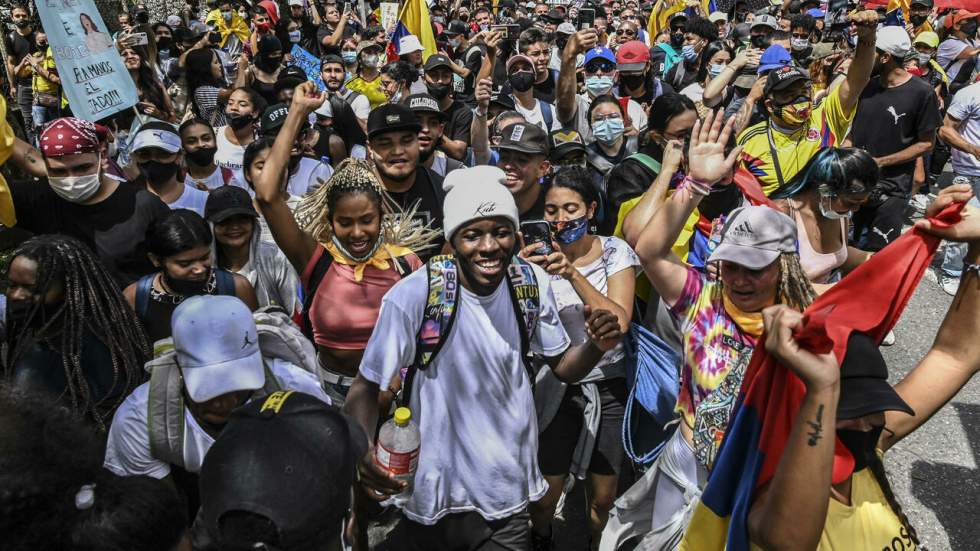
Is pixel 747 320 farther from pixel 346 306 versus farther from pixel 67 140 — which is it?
pixel 67 140

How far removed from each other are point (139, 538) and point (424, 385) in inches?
43.5

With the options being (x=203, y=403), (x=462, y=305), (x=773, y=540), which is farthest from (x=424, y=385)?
(x=773, y=540)

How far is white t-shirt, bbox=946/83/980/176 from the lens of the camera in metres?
6.54

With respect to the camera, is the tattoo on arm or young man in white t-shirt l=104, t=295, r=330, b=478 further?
young man in white t-shirt l=104, t=295, r=330, b=478

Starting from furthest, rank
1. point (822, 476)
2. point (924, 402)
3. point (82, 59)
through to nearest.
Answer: point (82, 59)
point (924, 402)
point (822, 476)

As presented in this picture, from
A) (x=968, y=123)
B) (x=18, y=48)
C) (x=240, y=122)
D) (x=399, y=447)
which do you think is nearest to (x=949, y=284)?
(x=968, y=123)

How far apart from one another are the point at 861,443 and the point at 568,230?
184cm

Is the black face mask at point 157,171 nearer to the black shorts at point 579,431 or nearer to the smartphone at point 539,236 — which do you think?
the smartphone at point 539,236

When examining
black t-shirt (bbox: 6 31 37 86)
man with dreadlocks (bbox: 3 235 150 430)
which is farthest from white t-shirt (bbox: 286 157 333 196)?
black t-shirt (bbox: 6 31 37 86)

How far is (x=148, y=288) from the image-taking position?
131 inches

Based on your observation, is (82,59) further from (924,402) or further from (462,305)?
(924,402)

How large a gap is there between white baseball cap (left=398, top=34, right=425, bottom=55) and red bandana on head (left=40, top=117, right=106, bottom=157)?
15.4 feet

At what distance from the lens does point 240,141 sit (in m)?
5.86

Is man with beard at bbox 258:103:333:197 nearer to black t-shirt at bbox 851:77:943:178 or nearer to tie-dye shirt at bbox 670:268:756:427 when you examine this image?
tie-dye shirt at bbox 670:268:756:427
